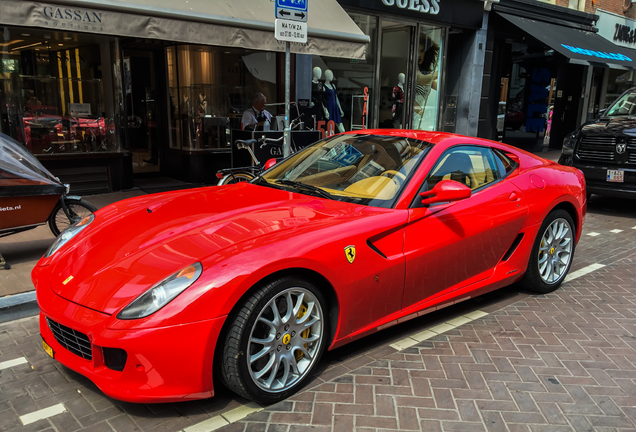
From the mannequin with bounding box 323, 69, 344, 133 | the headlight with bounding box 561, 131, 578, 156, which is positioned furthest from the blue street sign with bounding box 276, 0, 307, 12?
the mannequin with bounding box 323, 69, 344, 133

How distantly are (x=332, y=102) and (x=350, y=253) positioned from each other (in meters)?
9.29

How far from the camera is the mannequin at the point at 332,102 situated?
11.7 m

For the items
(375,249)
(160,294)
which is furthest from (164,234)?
(375,249)

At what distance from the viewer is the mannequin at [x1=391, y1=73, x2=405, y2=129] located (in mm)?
13266

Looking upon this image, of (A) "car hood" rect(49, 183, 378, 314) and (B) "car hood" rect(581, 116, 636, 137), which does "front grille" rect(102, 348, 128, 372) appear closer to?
(A) "car hood" rect(49, 183, 378, 314)

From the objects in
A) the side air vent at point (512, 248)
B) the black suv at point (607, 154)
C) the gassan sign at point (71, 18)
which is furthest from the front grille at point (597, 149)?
the gassan sign at point (71, 18)

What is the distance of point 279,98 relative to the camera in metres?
11.3

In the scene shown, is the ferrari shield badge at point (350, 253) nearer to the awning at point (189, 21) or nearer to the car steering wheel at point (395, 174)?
the car steering wheel at point (395, 174)

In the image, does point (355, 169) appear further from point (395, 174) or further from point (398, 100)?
point (398, 100)

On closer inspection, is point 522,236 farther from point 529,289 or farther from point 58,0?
point 58,0

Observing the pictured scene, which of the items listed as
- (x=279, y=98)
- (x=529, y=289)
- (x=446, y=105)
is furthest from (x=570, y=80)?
(x=529, y=289)

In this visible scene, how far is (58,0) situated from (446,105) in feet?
36.0

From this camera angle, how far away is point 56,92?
8750 mm

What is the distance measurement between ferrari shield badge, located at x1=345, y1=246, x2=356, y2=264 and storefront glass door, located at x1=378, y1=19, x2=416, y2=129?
412 inches
